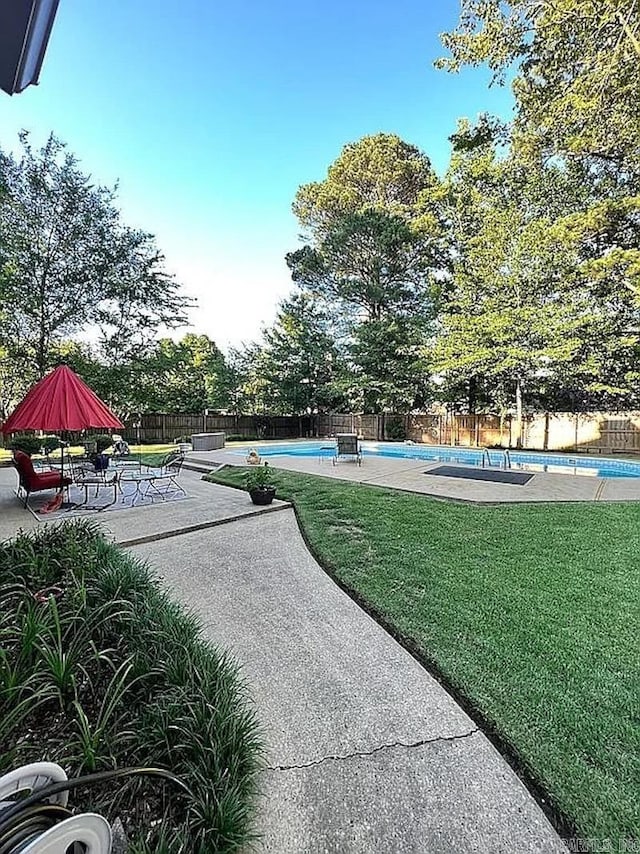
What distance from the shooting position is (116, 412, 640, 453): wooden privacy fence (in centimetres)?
1686

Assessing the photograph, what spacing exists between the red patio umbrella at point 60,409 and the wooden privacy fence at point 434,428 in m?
14.9

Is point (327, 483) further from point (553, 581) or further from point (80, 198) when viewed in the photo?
point (80, 198)

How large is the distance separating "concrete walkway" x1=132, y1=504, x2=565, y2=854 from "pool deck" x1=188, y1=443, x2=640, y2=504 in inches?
189

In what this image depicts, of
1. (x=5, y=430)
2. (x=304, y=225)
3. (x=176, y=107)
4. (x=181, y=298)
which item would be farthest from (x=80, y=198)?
(x=5, y=430)

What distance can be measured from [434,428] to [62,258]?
1738 centimetres

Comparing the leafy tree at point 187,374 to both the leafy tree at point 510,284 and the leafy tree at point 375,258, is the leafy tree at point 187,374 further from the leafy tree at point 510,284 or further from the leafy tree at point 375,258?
the leafy tree at point 510,284

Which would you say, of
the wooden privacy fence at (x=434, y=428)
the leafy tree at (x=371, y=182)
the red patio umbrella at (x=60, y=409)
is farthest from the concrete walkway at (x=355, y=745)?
the leafy tree at (x=371, y=182)

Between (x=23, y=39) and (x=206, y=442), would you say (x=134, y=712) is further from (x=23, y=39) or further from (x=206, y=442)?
(x=206, y=442)

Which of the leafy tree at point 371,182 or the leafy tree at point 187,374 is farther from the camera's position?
the leafy tree at point 371,182

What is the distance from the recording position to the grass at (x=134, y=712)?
157 centimetres

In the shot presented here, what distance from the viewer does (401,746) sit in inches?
81.4

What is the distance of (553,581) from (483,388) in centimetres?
1806

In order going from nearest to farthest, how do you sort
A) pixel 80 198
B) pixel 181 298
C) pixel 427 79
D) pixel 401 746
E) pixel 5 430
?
1. pixel 401 746
2. pixel 5 430
3. pixel 427 79
4. pixel 80 198
5. pixel 181 298

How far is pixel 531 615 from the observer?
3.36m
